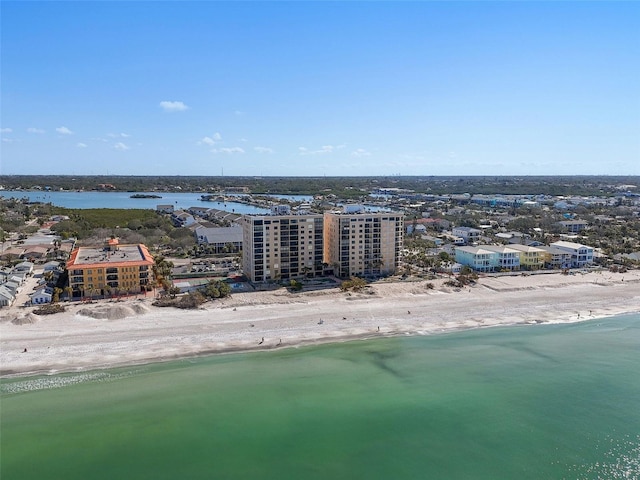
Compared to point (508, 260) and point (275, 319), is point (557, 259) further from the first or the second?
point (275, 319)

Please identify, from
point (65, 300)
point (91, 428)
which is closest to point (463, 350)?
point (91, 428)

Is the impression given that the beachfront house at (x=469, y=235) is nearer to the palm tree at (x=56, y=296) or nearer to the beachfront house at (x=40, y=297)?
the palm tree at (x=56, y=296)

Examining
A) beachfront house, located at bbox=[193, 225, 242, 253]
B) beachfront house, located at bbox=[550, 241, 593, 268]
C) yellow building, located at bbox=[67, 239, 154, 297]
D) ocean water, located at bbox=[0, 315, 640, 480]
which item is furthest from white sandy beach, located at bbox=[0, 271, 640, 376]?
beachfront house, located at bbox=[193, 225, 242, 253]

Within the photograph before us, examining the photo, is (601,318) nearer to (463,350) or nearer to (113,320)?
(463,350)

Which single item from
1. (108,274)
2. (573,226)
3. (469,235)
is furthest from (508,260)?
(108,274)

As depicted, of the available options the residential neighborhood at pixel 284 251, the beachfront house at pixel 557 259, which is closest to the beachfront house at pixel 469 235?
the residential neighborhood at pixel 284 251

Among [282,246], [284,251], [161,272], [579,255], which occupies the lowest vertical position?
[579,255]
